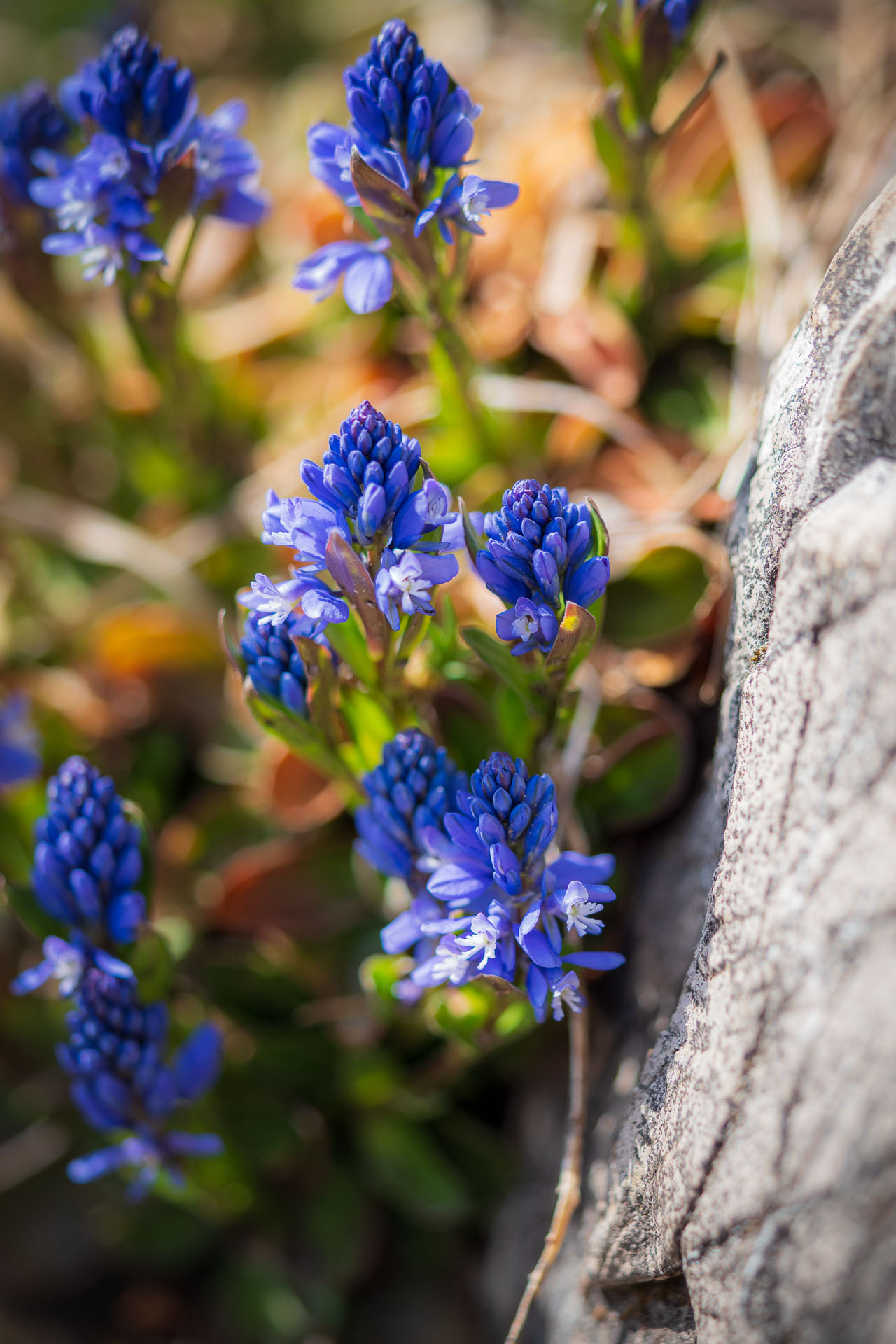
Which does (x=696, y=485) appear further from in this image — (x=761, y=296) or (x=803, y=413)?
(x=803, y=413)

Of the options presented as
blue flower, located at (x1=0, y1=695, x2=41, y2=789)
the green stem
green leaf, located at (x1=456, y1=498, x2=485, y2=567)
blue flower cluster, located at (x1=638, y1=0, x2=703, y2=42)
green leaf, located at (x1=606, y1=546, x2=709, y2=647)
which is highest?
the green stem

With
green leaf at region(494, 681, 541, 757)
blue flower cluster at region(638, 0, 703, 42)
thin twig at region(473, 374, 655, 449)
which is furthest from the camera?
thin twig at region(473, 374, 655, 449)

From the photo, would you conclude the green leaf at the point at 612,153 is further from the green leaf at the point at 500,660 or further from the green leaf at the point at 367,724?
the green leaf at the point at 367,724

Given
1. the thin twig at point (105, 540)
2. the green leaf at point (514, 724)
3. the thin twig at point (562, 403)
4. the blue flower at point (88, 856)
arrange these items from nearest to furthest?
the blue flower at point (88, 856) < the green leaf at point (514, 724) < the thin twig at point (562, 403) < the thin twig at point (105, 540)

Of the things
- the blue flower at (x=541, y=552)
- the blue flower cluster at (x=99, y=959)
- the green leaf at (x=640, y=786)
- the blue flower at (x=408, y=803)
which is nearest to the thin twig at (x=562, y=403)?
the green leaf at (x=640, y=786)

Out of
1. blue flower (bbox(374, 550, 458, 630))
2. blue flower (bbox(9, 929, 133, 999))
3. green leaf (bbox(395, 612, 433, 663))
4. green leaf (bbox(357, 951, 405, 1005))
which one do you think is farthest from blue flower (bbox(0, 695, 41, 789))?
blue flower (bbox(374, 550, 458, 630))

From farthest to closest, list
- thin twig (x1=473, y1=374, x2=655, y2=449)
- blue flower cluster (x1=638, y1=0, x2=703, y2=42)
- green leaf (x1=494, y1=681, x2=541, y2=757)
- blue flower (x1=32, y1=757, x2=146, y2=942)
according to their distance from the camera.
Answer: thin twig (x1=473, y1=374, x2=655, y2=449) → blue flower cluster (x1=638, y1=0, x2=703, y2=42) → green leaf (x1=494, y1=681, x2=541, y2=757) → blue flower (x1=32, y1=757, x2=146, y2=942)

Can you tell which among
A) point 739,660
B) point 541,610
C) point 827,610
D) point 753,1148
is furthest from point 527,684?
point 753,1148

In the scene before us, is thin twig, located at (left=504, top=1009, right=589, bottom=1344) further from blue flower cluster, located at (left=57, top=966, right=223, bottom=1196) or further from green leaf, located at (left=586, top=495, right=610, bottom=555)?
green leaf, located at (left=586, top=495, right=610, bottom=555)
